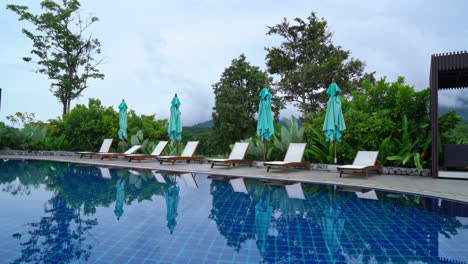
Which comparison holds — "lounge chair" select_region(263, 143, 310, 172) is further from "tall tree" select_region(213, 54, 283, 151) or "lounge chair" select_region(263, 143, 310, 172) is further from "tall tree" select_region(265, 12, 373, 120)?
"tall tree" select_region(213, 54, 283, 151)

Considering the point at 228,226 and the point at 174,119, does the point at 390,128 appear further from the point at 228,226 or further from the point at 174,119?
the point at 174,119

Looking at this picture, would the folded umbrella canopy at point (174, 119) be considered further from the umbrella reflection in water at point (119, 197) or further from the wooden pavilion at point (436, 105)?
the wooden pavilion at point (436, 105)

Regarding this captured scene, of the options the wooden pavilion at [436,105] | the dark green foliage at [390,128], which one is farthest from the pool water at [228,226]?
the dark green foliage at [390,128]

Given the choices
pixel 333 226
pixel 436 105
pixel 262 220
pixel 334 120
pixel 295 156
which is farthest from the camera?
pixel 295 156

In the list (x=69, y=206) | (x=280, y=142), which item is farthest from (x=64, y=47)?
(x=69, y=206)

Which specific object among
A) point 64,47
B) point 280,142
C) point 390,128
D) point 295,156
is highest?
point 64,47

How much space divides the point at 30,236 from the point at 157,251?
1.63 metres

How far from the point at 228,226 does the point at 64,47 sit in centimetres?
2544

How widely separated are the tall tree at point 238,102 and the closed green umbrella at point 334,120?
1399 cm

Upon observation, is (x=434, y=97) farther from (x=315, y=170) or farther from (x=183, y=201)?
(x=183, y=201)

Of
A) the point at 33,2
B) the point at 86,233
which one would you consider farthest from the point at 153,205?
the point at 33,2

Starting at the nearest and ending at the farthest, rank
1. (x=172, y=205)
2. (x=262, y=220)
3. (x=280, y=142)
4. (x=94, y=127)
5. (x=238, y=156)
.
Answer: (x=262, y=220) → (x=172, y=205) → (x=280, y=142) → (x=238, y=156) → (x=94, y=127)

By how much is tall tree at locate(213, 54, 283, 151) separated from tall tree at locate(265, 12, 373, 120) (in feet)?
6.05

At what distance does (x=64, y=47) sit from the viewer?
23172mm
